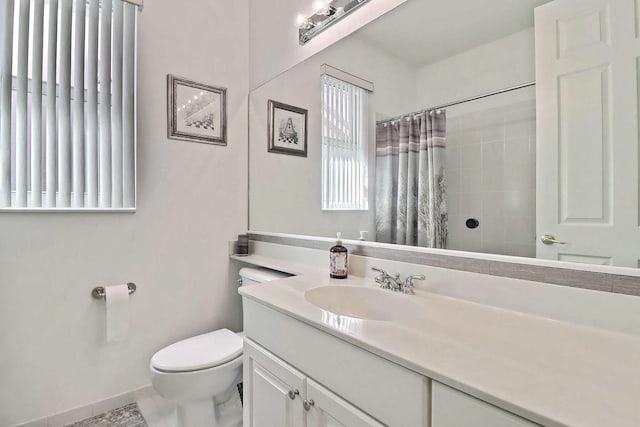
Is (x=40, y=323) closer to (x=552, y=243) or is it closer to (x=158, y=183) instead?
(x=158, y=183)

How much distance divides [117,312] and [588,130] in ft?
6.94

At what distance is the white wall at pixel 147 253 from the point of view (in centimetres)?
146

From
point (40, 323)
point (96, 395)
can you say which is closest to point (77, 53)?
point (40, 323)

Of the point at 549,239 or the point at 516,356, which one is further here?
the point at 549,239

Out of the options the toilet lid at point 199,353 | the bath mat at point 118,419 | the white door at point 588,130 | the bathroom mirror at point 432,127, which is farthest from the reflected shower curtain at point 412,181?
the bath mat at point 118,419

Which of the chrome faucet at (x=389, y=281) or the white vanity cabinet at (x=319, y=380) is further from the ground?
the chrome faucet at (x=389, y=281)

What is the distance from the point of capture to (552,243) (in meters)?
0.93

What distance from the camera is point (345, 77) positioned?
169cm

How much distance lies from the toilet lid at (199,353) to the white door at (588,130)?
1372mm

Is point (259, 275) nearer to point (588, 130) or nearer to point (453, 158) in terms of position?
point (453, 158)

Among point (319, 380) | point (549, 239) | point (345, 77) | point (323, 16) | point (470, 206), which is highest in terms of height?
point (323, 16)

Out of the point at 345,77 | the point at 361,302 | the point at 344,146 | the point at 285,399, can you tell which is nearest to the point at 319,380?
the point at 285,399

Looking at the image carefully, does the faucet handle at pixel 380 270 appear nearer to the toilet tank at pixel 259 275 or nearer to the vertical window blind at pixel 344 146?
the vertical window blind at pixel 344 146

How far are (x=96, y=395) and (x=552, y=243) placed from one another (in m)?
2.20
